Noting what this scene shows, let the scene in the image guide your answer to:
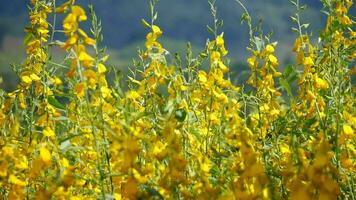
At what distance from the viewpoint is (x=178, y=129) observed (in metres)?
2.57

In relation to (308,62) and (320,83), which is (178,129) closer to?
(320,83)

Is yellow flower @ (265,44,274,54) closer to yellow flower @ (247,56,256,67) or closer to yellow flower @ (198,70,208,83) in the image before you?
yellow flower @ (247,56,256,67)

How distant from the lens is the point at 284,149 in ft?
9.43

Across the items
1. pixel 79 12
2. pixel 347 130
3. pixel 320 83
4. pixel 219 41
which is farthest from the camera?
pixel 219 41

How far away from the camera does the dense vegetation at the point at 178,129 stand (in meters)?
2.25

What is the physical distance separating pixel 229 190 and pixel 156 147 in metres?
0.40

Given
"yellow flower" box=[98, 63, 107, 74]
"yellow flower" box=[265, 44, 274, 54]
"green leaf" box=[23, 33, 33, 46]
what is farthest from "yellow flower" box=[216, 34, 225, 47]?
"yellow flower" box=[98, 63, 107, 74]

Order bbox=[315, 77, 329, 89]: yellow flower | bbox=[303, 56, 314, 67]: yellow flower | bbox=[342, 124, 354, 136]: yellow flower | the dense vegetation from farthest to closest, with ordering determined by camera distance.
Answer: bbox=[303, 56, 314, 67]: yellow flower → bbox=[315, 77, 329, 89]: yellow flower → bbox=[342, 124, 354, 136]: yellow flower → the dense vegetation

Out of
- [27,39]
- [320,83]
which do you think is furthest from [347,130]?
[27,39]

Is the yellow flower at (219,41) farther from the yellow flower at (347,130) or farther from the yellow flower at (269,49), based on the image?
the yellow flower at (347,130)

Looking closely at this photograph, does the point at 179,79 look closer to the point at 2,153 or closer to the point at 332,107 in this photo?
the point at 332,107

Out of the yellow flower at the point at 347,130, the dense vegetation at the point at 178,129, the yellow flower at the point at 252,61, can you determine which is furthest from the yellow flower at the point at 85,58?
the yellow flower at the point at 252,61

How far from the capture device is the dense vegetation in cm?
225

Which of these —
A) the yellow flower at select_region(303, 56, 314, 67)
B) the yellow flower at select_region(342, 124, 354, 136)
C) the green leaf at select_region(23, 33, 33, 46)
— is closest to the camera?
the yellow flower at select_region(342, 124, 354, 136)
